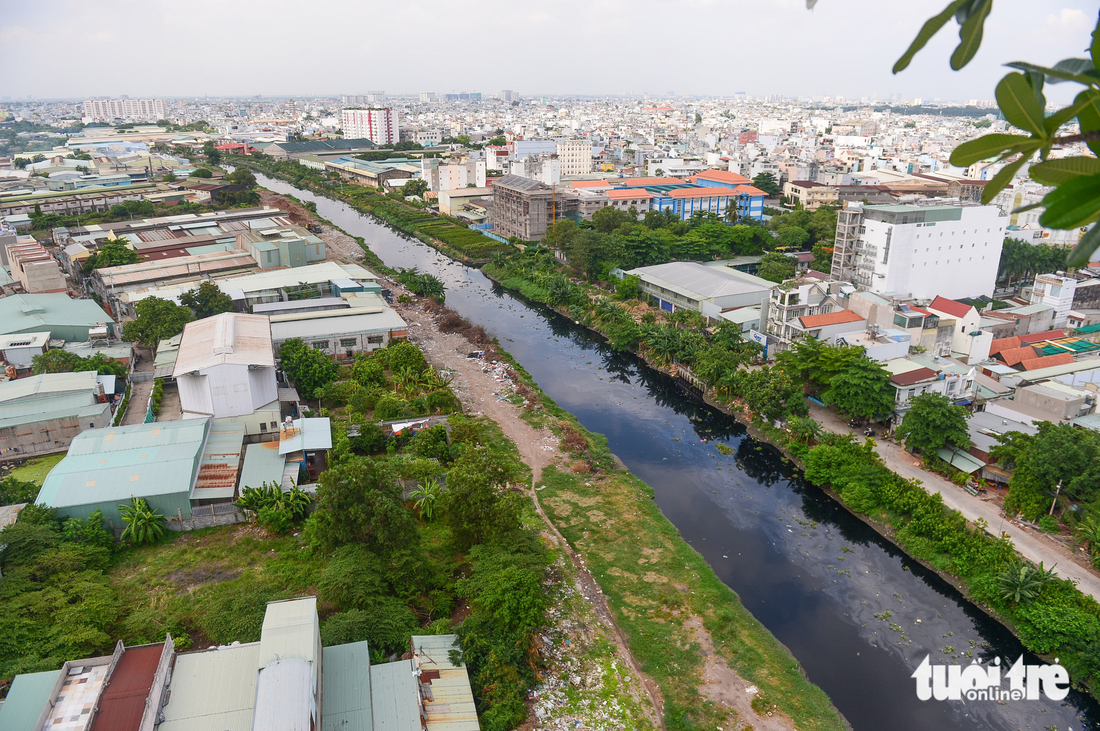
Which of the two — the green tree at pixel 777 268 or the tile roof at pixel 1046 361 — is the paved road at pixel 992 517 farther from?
the green tree at pixel 777 268

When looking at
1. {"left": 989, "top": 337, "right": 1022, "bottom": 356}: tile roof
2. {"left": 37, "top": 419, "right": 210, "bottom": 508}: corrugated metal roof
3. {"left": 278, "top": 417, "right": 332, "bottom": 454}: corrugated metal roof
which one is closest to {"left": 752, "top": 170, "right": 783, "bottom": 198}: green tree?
{"left": 989, "top": 337, "right": 1022, "bottom": 356}: tile roof

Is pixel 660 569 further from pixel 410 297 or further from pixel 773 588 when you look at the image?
pixel 410 297

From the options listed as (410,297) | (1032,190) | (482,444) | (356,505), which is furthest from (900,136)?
(356,505)

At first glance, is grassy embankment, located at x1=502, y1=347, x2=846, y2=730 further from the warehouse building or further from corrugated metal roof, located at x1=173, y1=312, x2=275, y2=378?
corrugated metal roof, located at x1=173, y1=312, x2=275, y2=378

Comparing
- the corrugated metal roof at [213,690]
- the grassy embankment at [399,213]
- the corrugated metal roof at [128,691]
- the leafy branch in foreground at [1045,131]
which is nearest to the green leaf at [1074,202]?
the leafy branch in foreground at [1045,131]

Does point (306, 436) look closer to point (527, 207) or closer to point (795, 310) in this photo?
point (795, 310)

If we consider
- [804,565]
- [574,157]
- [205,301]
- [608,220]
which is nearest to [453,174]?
[574,157]

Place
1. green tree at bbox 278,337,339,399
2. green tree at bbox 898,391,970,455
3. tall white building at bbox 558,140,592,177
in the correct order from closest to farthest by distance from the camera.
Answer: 1. green tree at bbox 898,391,970,455
2. green tree at bbox 278,337,339,399
3. tall white building at bbox 558,140,592,177
